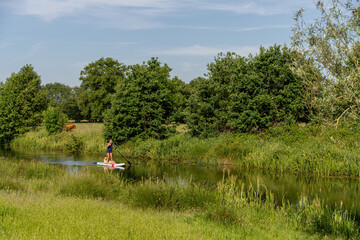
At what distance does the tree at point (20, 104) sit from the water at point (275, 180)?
2231cm

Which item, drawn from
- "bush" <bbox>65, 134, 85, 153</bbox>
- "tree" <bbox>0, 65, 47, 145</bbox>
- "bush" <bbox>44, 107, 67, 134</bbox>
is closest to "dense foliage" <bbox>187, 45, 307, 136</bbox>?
"bush" <bbox>65, 134, 85, 153</bbox>

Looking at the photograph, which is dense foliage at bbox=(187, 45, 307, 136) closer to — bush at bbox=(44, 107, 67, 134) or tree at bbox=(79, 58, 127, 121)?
bush at bbox=(44, 107, 67, 134)

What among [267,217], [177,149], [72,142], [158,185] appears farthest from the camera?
[72,142]

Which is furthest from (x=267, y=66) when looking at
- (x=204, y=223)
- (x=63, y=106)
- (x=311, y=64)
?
(x=63, y=106)

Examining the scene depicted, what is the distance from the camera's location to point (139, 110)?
38.9 metres

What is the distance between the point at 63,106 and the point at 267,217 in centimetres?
9811

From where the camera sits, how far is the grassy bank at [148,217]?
7.77 m

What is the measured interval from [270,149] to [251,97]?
6477 millimetres

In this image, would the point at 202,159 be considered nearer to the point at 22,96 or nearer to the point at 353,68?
the point at 353,68

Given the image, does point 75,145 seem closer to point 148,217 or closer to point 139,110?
point 139,110

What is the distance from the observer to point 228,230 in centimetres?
923

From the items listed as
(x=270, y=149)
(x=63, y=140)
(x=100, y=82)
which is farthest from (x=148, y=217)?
(x=100, y=82)

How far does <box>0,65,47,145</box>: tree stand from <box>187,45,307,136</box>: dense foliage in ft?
93.9

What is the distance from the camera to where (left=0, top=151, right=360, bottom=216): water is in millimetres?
18125
